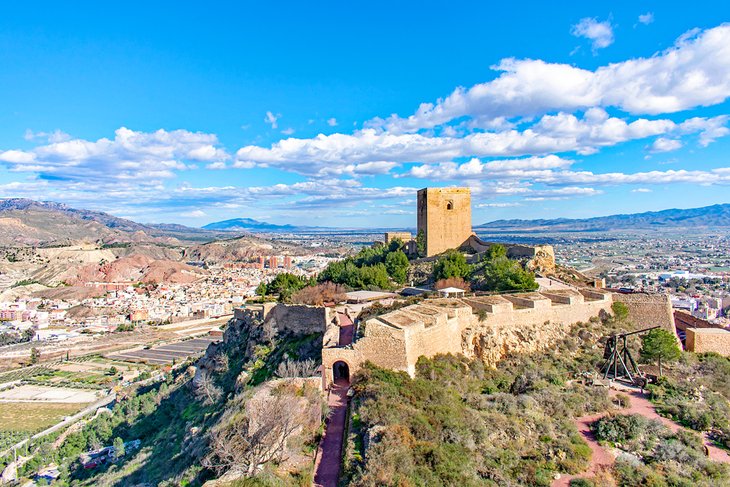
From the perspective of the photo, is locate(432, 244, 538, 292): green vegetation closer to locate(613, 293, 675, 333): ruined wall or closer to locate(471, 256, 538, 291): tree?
locate(471, 256, 538, 291): tree

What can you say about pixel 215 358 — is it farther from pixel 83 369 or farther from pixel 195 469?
pixel 83 369

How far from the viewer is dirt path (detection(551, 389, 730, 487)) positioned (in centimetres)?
1085

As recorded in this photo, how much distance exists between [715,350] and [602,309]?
435 cm

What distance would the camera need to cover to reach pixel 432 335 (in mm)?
14914

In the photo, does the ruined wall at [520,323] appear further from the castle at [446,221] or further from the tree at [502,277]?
the castle at [446,221]

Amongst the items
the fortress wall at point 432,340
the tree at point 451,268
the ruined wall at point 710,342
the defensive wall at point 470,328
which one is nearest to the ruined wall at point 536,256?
the tree at point 451,268

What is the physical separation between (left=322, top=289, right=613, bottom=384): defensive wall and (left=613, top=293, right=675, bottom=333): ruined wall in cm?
101

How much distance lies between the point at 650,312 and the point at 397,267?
45.0ft

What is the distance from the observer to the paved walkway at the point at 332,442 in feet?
32.9

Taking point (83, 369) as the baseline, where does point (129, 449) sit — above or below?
above

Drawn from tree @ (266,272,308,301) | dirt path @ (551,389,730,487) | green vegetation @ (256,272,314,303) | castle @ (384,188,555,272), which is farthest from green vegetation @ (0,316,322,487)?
castle @ (384,188,555,272)

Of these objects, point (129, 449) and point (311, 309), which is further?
point (129, 449)

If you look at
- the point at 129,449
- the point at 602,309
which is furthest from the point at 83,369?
the point at 602,309

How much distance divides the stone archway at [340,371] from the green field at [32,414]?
25873 mm
